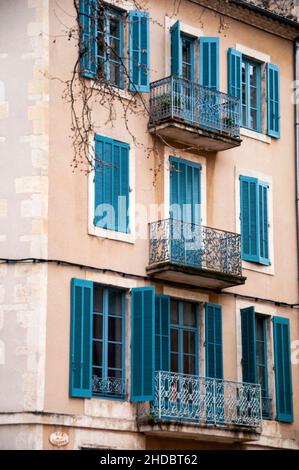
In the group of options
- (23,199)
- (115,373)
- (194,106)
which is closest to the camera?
(23,199)

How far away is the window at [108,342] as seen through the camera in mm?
23188

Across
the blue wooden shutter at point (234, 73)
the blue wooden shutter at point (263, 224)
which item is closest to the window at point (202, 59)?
the blue wooden shutter at point (234, 73)

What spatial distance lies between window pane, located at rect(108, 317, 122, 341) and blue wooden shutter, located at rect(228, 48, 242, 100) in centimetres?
624

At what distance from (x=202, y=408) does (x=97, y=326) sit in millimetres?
2802

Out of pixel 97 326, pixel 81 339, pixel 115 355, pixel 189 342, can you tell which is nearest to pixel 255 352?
pixel 189 342

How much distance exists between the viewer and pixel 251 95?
27641mm

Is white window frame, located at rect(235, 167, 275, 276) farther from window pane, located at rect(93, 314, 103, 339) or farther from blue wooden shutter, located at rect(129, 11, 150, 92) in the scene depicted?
window pane, located at rect(93, 314, 103, 339)

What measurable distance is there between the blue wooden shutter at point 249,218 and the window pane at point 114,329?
376 cm

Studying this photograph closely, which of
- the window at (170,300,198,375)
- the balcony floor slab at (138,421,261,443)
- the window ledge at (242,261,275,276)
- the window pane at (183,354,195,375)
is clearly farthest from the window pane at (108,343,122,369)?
the window ledge at (242,261,275,276)

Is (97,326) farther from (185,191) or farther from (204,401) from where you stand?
(185,191)

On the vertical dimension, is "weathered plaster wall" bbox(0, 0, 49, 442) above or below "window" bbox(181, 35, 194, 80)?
below

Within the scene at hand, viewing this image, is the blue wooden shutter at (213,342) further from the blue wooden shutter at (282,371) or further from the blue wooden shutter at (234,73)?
the blue wooden shutter at (234,73)

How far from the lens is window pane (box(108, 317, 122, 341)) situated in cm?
2362
